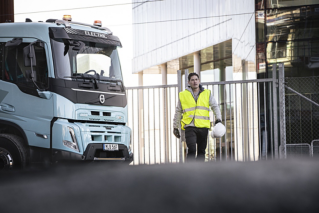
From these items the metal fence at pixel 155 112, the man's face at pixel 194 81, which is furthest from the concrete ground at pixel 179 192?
the metal fence at pixel 155 112

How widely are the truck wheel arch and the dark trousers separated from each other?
2.66 metres

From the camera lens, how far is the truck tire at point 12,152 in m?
8.20

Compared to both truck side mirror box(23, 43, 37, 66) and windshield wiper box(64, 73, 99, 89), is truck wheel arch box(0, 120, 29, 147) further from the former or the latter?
windshield wiper box(64, 73, 99, 89)

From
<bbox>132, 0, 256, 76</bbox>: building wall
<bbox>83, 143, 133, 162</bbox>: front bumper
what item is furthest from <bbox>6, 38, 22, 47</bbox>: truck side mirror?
<bbox>132, 0, 256, 76</bbox>: building wall

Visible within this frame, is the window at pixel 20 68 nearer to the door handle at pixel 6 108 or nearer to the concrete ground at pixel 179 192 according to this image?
the door handle at pixel 6 108

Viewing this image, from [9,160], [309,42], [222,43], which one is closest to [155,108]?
[9,160]

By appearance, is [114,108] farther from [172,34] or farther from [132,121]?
[172,34]

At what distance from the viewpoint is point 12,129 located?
849 cm

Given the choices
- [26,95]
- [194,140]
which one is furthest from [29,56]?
[194,140]

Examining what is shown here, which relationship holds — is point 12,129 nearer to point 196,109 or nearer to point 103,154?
point 103,154

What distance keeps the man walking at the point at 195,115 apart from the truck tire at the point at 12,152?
2.66 metres

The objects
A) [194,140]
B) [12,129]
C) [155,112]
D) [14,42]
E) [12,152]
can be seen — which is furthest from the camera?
[155,112]

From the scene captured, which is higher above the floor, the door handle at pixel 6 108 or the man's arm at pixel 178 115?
the door handle at pixel 6 108

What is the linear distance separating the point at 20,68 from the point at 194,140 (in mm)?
3121
